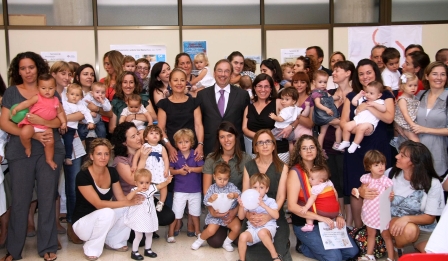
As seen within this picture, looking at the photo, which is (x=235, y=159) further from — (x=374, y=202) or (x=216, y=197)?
(x=374, y=202)

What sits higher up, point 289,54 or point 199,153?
point 289,54

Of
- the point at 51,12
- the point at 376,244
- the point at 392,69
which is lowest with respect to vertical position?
the point at 376,244

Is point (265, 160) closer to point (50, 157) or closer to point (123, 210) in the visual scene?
point (123, 210)

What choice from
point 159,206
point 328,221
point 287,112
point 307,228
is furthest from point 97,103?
point 328,221

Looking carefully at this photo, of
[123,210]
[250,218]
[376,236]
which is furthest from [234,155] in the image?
[376,236]

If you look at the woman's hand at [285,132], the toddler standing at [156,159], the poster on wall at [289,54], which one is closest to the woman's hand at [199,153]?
the toddler standing at [156,159]

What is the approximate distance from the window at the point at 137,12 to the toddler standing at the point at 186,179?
3.55 metres

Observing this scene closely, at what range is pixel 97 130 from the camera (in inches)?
194

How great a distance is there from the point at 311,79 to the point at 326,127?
0.99 meters

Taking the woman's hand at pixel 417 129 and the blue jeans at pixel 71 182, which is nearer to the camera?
the woman's hand at pixel 417 129

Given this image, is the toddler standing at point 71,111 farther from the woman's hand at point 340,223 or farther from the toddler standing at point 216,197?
the woman's hand at point 340,223

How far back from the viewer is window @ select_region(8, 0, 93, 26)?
7293 mm

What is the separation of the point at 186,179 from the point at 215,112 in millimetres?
737

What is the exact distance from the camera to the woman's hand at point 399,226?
3842 mm
